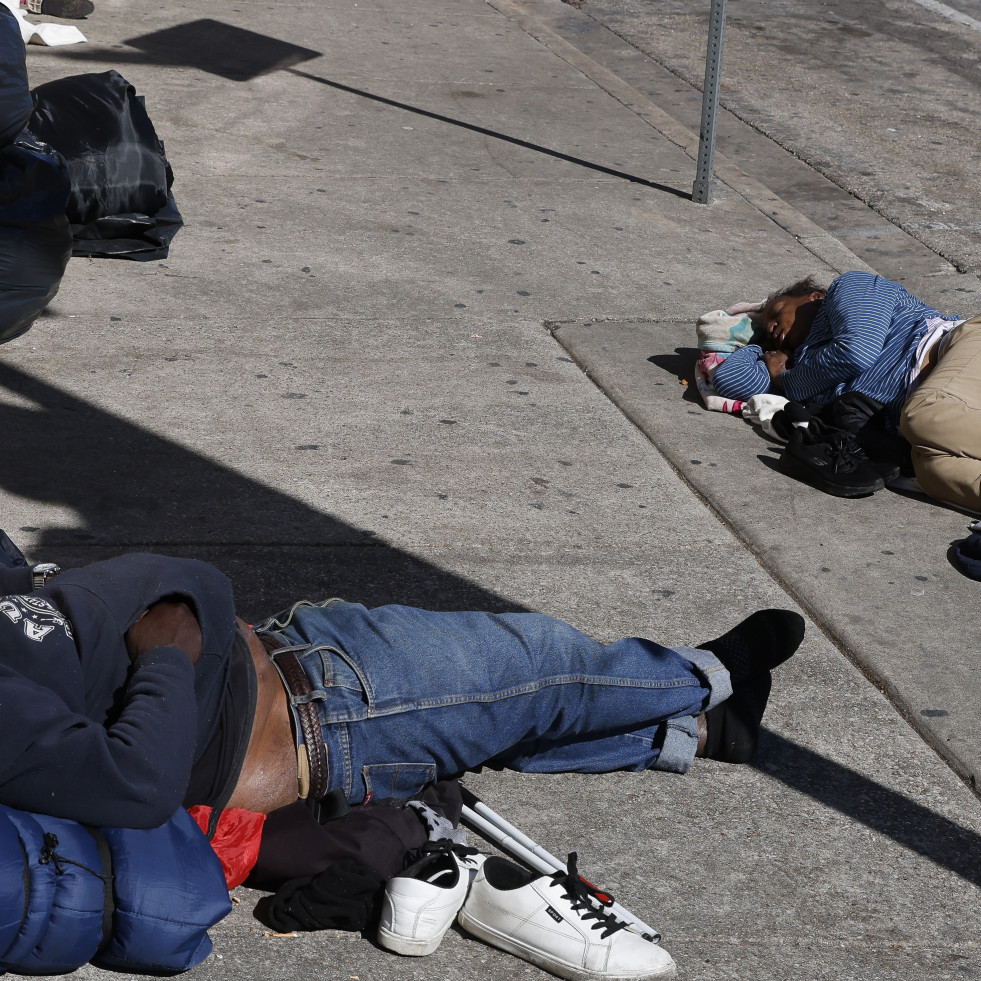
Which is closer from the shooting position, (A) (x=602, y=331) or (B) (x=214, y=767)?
(B) (x=214, y=767)

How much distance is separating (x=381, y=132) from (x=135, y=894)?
5.89m

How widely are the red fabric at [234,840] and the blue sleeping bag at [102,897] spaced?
112mm

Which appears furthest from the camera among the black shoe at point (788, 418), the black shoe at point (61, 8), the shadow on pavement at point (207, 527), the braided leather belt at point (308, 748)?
the black shoe at point (61, 8)

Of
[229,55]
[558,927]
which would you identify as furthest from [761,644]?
[229,55]

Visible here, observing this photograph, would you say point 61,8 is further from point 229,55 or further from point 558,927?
point 558,927

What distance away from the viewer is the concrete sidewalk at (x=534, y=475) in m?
2.55

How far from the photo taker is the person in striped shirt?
13.2ft

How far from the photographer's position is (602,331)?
514 centimetres

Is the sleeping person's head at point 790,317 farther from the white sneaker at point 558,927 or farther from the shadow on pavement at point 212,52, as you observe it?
the shadow on pavement at point 212,52

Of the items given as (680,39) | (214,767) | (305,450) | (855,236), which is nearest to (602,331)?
(305,450)

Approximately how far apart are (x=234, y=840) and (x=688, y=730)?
3.22ft

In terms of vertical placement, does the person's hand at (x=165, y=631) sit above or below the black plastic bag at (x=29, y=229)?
below

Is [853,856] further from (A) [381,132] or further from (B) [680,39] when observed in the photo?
(B) [680,39]

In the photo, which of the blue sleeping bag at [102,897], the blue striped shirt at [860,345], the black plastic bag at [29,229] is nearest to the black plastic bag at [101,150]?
the black plastic bag at [29,229]
